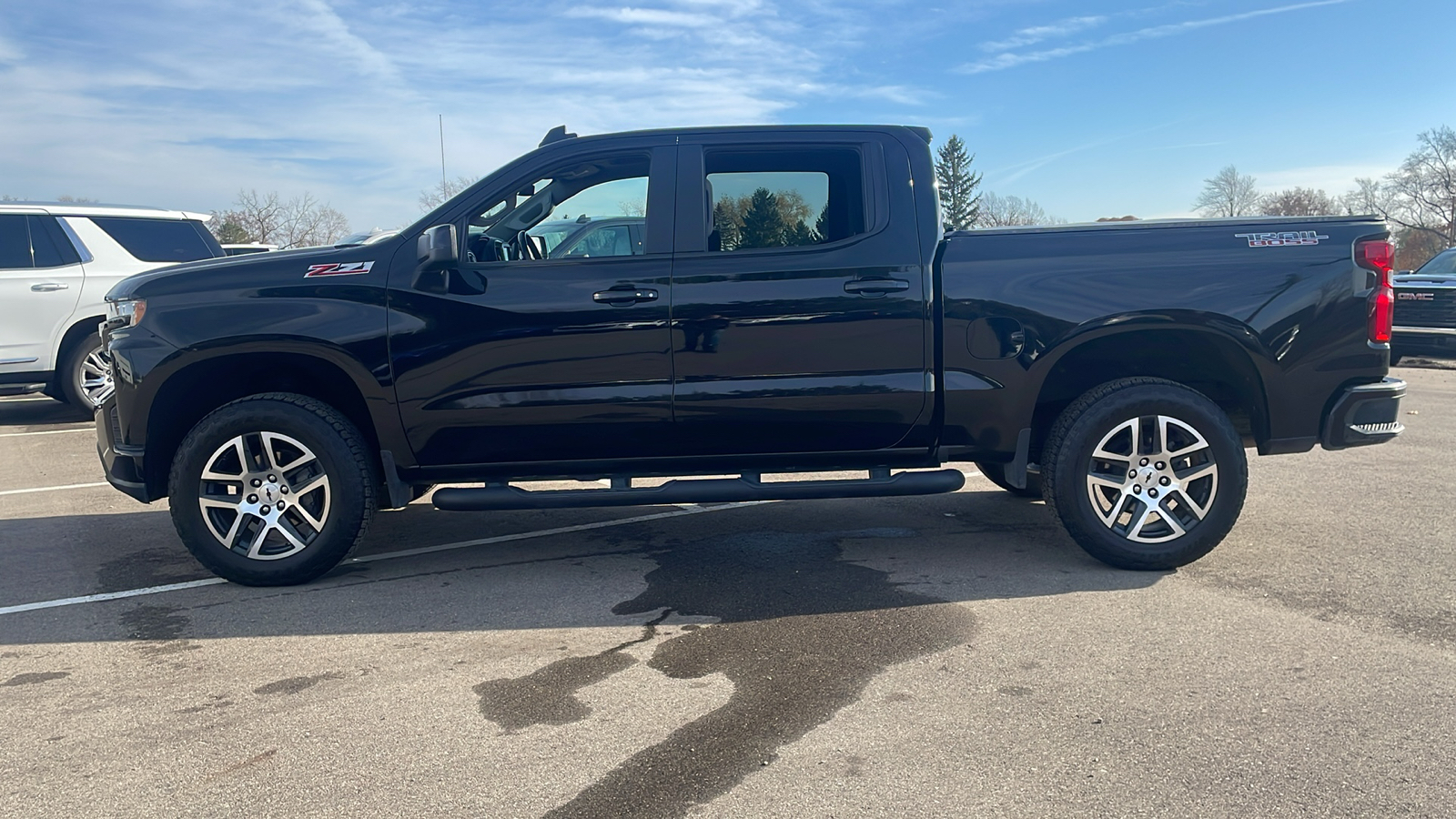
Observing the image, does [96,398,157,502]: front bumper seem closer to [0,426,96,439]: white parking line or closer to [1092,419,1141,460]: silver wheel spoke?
[1092,419,1141,460]: silver wheel spoke

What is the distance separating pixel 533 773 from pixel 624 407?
2078 mm

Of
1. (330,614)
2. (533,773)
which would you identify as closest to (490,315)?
(330,614)

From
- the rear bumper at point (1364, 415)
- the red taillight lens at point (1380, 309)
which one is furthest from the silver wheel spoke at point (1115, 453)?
the red taillight lens at point (1380, 309)

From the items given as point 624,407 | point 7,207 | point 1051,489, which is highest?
point 7,207

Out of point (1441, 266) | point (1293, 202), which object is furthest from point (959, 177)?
point (1441, 266)

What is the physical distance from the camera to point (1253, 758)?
9.57 feet

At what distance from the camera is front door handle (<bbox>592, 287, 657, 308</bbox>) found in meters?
4.67

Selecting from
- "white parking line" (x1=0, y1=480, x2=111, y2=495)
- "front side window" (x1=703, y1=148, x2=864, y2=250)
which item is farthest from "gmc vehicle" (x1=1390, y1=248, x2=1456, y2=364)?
"white parking line" (x1=0, y1=480, x2=111, y2=495)

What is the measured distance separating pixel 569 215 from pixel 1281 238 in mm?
3255

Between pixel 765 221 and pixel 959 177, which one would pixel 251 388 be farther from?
pixel 959 177

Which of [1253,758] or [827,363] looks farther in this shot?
[827,363]

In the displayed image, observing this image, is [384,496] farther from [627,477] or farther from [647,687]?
[647,687]

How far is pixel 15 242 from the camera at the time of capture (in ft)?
33.9

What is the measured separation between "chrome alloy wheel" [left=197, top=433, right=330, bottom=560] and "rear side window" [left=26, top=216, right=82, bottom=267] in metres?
7.27
